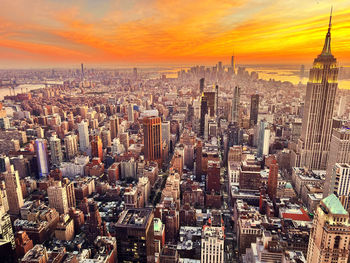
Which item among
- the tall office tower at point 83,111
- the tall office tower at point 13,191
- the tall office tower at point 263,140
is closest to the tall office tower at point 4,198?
the tall office tower at point 13,191

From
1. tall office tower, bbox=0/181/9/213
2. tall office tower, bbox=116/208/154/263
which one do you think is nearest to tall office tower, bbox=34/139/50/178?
tall office tower, bbox=0/181/9/213

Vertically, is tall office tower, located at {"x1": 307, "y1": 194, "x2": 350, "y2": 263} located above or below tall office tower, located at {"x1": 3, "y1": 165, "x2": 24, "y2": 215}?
above

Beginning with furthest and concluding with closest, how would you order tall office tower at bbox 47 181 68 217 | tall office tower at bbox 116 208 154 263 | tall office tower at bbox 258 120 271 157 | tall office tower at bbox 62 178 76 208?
1. tall office tower at bbox 258 120 271 157
2. tall office tower at bbox 62 178 76 208
3. tall office tower at bbox 47 181 68 217
4. tall office tower at bbox 116 208 154 263

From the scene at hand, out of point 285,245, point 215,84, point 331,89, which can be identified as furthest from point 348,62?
point 215,84

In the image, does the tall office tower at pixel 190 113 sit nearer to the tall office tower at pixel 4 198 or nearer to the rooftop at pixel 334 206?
the tall office tower at pixel 4 198

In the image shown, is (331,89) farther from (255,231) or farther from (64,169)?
(64,169)

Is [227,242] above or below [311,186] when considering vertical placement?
below

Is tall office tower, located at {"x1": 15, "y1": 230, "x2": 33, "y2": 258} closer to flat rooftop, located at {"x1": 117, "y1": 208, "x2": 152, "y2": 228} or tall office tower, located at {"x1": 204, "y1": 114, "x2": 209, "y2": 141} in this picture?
flat rooftop, located at {"x1": 117, "y1": 208, "x2": 152, "y2": 228}
